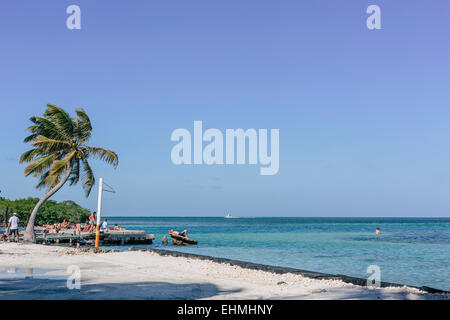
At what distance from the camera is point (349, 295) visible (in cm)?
1036

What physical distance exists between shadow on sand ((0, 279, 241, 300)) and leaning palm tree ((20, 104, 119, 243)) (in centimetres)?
1791

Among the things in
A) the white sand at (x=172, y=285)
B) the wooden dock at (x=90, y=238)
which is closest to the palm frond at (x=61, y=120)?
the wooden dock at (x=90, y=238)

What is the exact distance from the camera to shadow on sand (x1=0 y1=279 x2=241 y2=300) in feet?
31.9

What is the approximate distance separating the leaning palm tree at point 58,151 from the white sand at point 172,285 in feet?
45.5

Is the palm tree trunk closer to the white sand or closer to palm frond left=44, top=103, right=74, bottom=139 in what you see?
palm frond left=44, top=103, right=74, bottom=139

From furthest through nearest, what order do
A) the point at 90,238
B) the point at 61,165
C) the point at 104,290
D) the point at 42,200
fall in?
the point at 90,238
the point at 42,200
the point at 61,165
the point at 104,290

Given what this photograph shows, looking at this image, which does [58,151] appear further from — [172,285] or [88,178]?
[172,285]

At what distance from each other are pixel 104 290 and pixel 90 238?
32.5 meters

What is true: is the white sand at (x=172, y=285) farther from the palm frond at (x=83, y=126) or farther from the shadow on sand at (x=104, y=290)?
the palm frond at (x=83, y=126)

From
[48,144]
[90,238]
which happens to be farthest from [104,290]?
[90,238]

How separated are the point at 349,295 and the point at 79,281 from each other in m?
7.18

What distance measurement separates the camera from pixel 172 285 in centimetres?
1153

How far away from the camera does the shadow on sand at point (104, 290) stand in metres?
9.72
